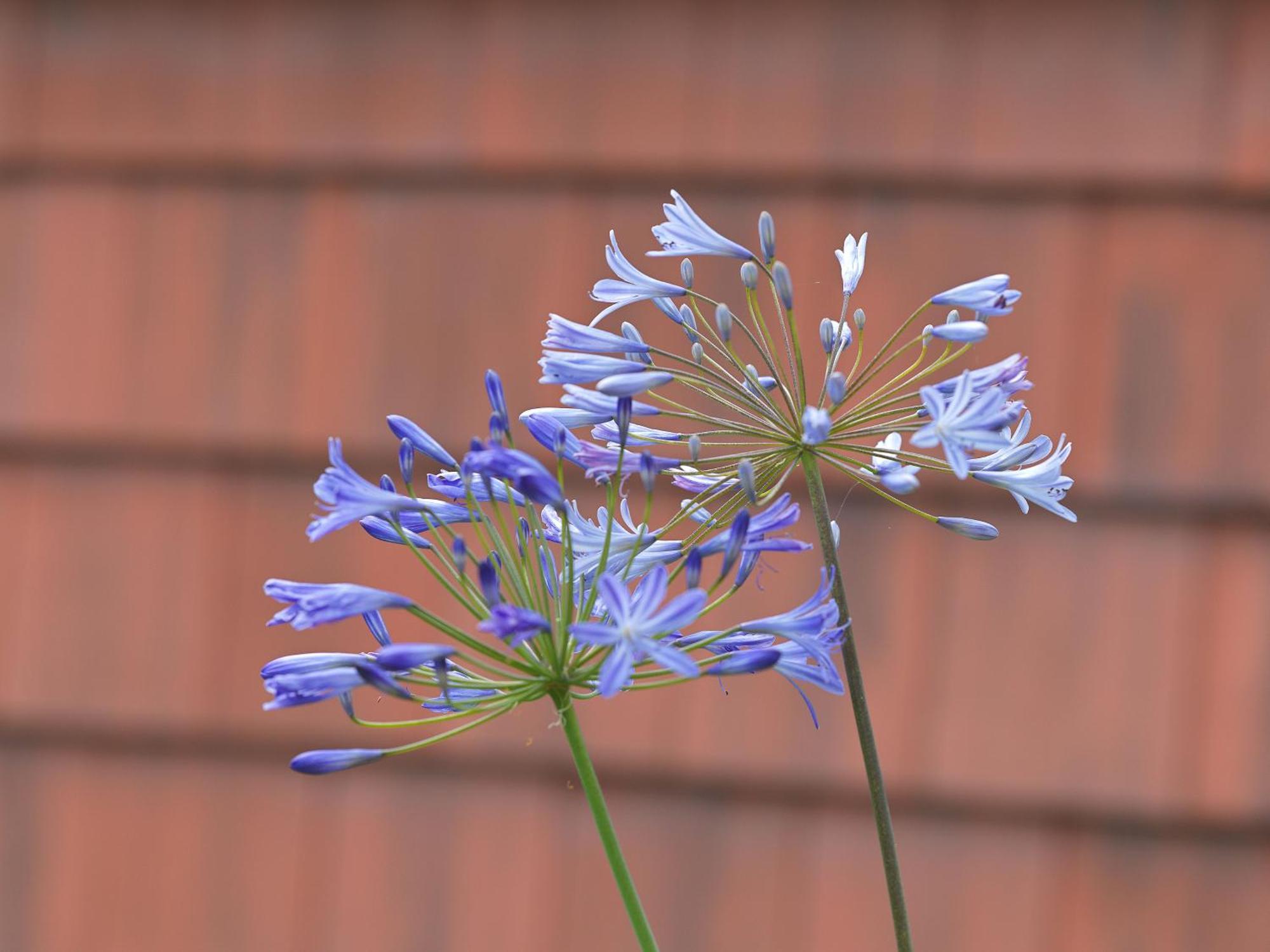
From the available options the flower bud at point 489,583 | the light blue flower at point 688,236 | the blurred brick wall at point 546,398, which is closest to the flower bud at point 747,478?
the flower bud at point 489,583

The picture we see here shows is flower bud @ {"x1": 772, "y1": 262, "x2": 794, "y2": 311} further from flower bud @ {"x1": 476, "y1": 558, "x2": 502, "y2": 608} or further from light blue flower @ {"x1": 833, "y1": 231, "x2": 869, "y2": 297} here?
flower bud @ {"x1": 476, "y1": 558, "x2": 502, "y2": 608}

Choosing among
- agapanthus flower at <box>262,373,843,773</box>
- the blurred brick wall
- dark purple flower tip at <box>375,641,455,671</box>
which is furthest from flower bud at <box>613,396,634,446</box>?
the blurred brick wall

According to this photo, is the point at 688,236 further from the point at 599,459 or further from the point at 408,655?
the point at 408,655

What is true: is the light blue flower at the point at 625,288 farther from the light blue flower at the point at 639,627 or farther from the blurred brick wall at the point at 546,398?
the blurred brick wall at the point at 546,398

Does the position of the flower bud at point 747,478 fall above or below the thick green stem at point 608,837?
above

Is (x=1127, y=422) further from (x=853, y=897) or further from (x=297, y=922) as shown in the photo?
(x=297, y=922)

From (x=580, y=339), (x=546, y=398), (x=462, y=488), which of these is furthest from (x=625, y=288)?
(x=546, y=398)

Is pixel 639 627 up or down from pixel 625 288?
down
